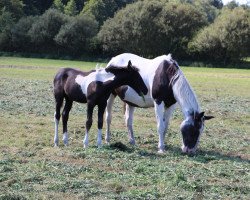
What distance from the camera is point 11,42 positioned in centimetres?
8038

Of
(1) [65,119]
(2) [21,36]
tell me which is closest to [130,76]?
(1) [65,119]

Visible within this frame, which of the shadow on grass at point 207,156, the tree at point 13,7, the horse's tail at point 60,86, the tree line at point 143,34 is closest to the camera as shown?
the shadow on grass at point 207,156

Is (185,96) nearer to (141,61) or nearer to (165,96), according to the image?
(165,96)

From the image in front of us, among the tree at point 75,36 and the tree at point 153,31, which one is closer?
the tree at point 153,31

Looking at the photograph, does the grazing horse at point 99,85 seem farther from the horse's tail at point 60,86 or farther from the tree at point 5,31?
the tree at point 5,31

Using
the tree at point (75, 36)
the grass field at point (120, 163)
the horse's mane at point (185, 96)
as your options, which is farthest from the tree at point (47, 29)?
the horse's mane at point (185, 96)

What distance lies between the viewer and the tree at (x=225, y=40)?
7131 cm

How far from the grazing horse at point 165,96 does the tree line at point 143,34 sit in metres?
59.9

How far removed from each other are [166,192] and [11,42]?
75.8 m

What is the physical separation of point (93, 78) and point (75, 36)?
2607 inches

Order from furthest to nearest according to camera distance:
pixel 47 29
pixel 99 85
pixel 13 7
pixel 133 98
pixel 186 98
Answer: pixel 13 7 → pixel 47 29 → pixel 133 98 → pixel 99 85 → pixel 186 98

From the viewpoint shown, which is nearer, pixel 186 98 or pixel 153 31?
pixel 186 98

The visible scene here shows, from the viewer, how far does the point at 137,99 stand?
13.2 m

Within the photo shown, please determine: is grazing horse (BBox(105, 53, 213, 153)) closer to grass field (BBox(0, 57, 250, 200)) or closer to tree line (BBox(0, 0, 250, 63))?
grass field (BBox(0, 57, 250, 200))
